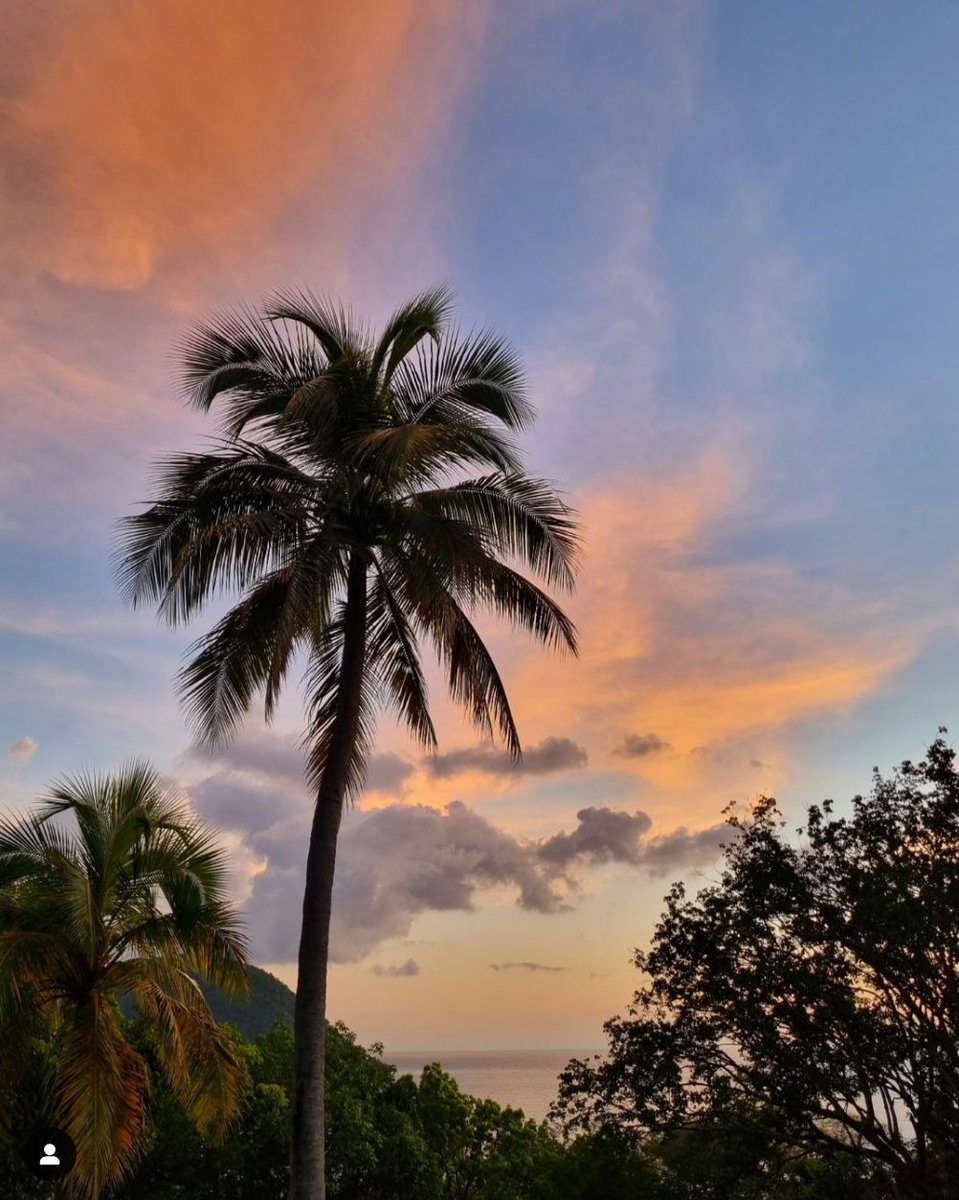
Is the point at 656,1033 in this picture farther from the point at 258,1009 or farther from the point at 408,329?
the point at 258,1009

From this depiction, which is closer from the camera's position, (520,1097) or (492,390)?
(492,390)

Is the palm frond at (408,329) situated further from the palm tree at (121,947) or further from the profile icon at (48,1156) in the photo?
the profile icon at (48,1156)

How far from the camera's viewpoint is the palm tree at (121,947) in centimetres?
1205

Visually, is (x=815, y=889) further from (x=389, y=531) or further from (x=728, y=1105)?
(x=389, y=531)

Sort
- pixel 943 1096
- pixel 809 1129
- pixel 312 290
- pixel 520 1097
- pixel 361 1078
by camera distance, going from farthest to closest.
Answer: pixel 520 1097 → pixel 361 1078 → pixel 809 1129 → pixel 943 1096 → pixel 312 290

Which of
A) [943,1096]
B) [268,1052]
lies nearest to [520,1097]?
[268,1052]

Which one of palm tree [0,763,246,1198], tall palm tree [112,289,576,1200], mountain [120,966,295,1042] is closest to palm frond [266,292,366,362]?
tall palm tree [112,289,576,1200]

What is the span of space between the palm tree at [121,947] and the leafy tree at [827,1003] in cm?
866

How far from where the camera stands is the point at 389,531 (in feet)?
41.2

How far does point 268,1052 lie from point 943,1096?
17381mm

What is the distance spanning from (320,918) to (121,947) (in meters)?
4.01

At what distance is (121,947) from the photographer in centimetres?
1304

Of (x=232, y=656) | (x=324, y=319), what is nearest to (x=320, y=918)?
(x=232, y=656)

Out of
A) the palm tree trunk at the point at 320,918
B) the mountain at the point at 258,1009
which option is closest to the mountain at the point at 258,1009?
the mountain at the point at 258,1009
